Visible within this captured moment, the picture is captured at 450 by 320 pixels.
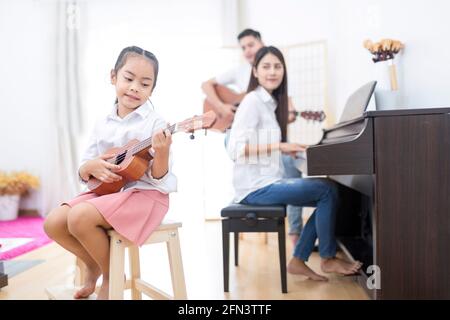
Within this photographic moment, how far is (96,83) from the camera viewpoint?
2.81 feet

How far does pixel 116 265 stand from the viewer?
2.49 ft

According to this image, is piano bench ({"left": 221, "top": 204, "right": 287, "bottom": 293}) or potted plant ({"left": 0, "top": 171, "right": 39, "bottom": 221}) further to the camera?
piano bench ({"left": 221, "top": 204, "right": 287, "bottom": 293})

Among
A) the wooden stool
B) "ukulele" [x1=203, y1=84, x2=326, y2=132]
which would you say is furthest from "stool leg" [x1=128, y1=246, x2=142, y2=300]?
"ukulele" [x1=203, y1=84, x2=326, y2=132]

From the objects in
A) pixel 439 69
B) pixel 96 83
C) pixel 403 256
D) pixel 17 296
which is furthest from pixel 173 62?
pixel 439 69

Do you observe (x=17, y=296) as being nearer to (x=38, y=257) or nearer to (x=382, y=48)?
(x=38, y=257)

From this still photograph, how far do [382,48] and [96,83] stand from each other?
136 cm

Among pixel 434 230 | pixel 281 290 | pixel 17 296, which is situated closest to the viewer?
pixel 17 296

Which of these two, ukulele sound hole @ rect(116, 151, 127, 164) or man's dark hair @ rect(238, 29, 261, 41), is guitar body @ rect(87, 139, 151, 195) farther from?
man's dark hair @ rect(238, 29, 261, 41)

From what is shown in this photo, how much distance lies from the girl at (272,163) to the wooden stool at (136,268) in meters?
0.32

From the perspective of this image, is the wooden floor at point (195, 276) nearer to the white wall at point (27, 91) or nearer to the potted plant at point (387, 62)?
the white wall at point (27, 91)

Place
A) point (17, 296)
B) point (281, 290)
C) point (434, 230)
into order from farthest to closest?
1. point (281, 290)
2. point (434, 230)
3. point (17, 296)

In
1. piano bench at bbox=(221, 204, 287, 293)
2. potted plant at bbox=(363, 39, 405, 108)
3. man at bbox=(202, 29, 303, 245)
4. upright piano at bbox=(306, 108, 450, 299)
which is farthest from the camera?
potted plant at bbox=(363, 39, 405, 108)

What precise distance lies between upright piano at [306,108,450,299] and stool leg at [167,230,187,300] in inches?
29.5

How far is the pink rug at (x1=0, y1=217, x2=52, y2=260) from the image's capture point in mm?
841
